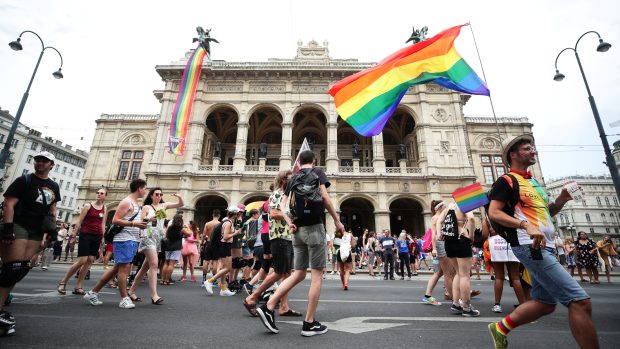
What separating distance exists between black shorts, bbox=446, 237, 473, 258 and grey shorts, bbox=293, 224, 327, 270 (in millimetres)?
2482

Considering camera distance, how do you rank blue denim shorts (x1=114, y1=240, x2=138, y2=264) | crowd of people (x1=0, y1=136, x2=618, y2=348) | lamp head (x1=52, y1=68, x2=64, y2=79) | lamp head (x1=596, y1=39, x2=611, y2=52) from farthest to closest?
lamp head (x1=52, y1=68, x2=64, y2=79)
lamp head (x1=596, y1=39, x2=611, y2=52)
blue denim shorts (x1=114, y1=240, x2=138, y2=264)
crowd of people (x1=0, y1=136, x2=618, y2=348)

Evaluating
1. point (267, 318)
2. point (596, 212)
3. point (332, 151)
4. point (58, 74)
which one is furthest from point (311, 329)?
point (596, 212)

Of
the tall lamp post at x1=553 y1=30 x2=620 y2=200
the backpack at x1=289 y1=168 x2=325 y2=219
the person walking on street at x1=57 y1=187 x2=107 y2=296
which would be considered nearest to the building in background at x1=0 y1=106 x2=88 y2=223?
the person walking on street at x1=57 y1=187 x2=107 y2=296

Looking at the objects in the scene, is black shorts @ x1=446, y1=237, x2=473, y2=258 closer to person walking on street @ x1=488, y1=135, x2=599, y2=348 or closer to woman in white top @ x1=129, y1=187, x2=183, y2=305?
person walking on street @ x1=488, y1=135, x2=599, y2=348

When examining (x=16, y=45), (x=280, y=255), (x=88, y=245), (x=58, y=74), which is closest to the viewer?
(x=280, y=255)

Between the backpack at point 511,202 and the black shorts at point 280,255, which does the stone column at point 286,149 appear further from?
the backpack at point 511,202

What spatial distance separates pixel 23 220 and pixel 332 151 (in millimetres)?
20116

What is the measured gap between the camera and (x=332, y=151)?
22.5 m

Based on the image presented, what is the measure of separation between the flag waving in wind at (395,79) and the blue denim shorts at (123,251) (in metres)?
4.33

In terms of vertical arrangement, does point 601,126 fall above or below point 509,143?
above

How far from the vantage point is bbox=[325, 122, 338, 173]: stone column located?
72.1ft

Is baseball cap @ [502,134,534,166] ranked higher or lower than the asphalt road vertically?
higher

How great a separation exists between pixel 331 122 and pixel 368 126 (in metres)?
17.8

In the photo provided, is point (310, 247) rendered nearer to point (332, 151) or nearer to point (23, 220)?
point (23, 220)
